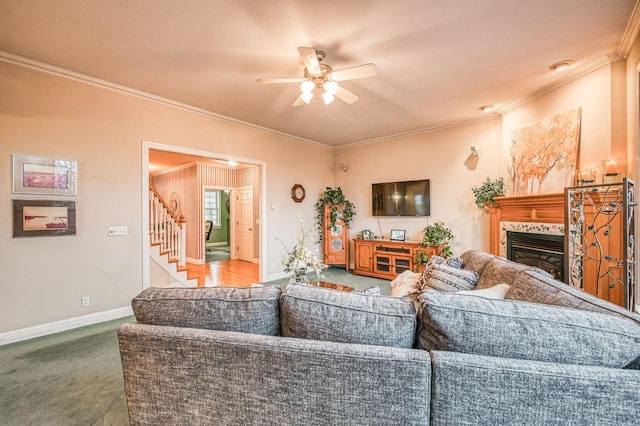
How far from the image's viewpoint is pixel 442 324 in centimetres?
103

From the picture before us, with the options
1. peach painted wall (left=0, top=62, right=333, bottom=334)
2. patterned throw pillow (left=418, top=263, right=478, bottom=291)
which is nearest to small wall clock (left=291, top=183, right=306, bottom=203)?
peach painted wall (left=0, top=62, right=333, bottom=334)

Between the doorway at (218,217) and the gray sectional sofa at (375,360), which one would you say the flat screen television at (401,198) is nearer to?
the gray sectional sofa at (375,360)

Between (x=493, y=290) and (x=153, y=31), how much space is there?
3.14 m

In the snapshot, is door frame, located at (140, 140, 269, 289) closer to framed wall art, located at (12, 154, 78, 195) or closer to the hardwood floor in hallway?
the hardwood floor in hallway

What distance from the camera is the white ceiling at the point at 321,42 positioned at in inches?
81.5

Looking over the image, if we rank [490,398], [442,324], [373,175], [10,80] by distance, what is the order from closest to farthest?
1. [490,398]
2. [442,324]
3. [10,80]
4. [373,175]

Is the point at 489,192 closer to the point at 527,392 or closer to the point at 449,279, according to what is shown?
the point at 449,279

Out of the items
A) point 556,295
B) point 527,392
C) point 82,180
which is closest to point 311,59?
point 556,295

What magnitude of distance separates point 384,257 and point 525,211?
7.58 feet

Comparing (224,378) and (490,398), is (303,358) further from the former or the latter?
(490,398)

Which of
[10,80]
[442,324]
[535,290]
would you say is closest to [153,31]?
→ [10,80]

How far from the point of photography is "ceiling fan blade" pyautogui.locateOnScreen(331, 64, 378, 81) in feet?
7.82

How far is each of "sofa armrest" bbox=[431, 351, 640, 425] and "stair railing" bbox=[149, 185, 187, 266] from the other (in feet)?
14.0

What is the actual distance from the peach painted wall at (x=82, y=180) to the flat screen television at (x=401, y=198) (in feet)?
10.9
